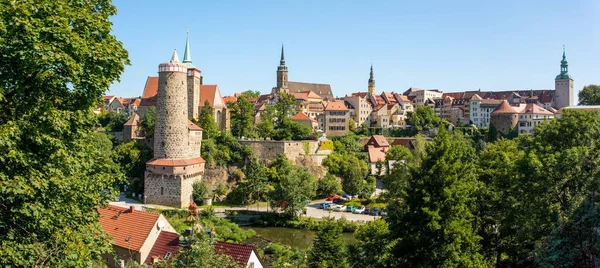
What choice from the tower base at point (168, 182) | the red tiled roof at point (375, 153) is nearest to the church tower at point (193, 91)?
the tower base at point (168, 182)

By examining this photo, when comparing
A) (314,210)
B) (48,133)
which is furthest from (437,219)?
(314,210)

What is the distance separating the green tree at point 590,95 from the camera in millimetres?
74312

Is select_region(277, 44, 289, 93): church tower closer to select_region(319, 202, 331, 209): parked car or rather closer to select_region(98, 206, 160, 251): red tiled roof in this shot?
select_region(319, 202, 331, 209): parked car

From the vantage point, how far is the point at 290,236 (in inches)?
1214

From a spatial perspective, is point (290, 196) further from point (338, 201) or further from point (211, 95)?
point (211, 95)

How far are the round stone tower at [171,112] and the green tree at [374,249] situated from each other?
2199 centimetres

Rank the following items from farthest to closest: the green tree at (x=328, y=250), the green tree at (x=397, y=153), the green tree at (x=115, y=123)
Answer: the green tree at (x=397, y=153) → the green tree at (x=115, y=123) → the green tree at (x=328, y=250)

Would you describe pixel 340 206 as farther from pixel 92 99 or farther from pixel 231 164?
pixel 92 99

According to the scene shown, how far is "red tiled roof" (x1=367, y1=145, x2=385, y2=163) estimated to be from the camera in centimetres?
4981

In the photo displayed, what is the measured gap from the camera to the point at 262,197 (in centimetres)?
3962

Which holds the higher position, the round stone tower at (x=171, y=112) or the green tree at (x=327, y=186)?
the round stone tower at (x=171, y=112)

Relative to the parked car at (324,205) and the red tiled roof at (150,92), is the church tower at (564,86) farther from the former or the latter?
the red tiled roof at (150,92)

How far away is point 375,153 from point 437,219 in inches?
1463

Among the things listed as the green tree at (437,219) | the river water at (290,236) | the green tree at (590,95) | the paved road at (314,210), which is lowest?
the river water at (290,236)
